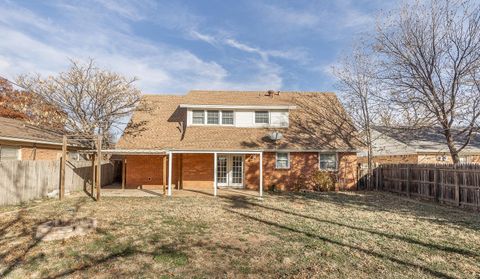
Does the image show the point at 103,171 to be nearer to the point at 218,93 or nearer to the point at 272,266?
the point at 218,93

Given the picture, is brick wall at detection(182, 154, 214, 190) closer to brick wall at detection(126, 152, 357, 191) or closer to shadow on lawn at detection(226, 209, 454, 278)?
brick wall at detection(126, 152, 357, 191)

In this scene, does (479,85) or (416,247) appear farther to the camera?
(479,85)

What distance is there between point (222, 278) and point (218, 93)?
62.6 ft

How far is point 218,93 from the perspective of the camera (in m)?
23.7

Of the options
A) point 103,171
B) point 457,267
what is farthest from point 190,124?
point 457,267

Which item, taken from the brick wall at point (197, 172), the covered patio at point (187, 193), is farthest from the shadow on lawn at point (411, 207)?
the brick wall at point (197, 172)

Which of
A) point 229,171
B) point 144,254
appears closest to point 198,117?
point 229,171

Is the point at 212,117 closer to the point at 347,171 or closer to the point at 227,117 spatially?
the point at 227,117

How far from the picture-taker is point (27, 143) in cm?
1664

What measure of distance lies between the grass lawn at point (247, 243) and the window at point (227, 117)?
8.51 m

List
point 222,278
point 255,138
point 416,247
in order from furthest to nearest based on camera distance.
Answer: point 255,138 < point 416,247 < point 222,278

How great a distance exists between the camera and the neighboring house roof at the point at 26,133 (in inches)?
602

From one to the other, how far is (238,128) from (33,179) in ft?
36.8

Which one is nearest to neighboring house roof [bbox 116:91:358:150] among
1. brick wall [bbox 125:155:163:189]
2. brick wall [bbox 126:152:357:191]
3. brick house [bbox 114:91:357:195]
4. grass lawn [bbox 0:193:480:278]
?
brick house [bbox 114:91:357:195]
